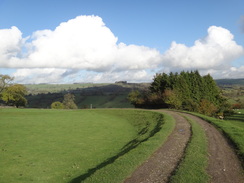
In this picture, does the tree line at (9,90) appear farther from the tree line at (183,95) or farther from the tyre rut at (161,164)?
the tyre rut at (161,164)

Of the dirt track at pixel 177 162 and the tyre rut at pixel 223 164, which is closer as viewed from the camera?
the tyre rut at pixel 223 164

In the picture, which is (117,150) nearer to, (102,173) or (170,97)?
(102,173)

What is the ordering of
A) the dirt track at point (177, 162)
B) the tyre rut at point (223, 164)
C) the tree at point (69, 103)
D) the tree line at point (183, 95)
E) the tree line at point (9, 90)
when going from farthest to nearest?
the tree at point (69, 103)
the tree line at point (9, 90)
the tree line at point (183, 95)
the dirt track at point (177, 162)
the tyre rut at point (223, 164)

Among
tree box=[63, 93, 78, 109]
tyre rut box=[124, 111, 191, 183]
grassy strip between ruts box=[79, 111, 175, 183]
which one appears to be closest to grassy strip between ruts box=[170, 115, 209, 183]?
tyre rut box=[124, 111, 191, 183]

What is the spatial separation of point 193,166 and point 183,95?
59.8 meters

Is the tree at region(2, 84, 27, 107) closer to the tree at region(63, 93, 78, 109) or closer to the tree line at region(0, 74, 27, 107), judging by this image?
the tree line at region(0, 74, 27, 107)

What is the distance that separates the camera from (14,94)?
102812 millimetres

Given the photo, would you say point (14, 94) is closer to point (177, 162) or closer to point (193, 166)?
point (177, 162)

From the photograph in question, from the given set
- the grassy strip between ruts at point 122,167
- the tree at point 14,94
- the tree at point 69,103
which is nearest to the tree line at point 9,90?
the tree at point 14,94

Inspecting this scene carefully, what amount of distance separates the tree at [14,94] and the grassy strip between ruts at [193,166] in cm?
10189

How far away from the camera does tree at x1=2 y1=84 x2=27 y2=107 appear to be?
10094 cm

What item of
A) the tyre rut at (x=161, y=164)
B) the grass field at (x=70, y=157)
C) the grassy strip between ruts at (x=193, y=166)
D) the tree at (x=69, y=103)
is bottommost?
the tree at (x=69, y=103)

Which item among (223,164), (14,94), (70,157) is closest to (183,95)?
(70,157)

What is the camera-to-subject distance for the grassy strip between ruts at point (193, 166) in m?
10.8
